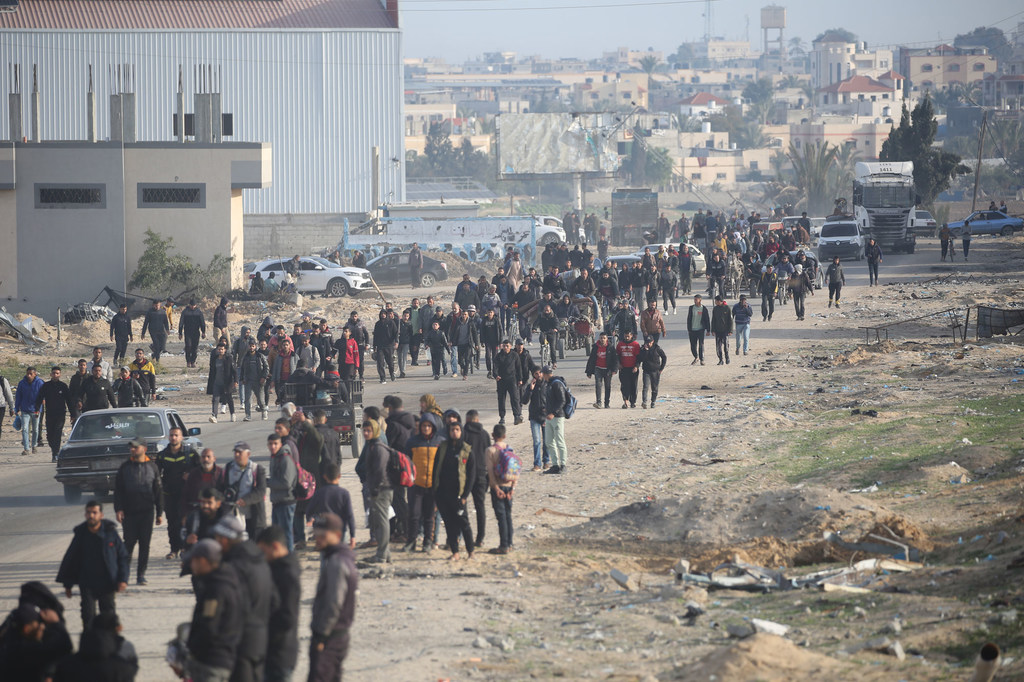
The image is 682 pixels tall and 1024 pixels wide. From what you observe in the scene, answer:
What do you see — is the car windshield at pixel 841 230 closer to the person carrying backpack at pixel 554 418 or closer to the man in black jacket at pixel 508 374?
the man in black jacket at pixel 508 374

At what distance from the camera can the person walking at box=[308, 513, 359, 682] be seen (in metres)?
8.08

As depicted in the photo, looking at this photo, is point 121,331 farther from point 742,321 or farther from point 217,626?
point 217,626

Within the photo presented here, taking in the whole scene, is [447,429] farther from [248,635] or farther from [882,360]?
[882,360]

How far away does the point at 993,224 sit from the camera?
2352 inches

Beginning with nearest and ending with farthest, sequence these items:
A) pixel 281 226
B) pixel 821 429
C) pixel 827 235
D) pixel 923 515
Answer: pixel 923 515, pixel 821 429, pixel 827 235, pixel 281 226

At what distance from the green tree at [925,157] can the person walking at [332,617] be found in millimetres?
64518

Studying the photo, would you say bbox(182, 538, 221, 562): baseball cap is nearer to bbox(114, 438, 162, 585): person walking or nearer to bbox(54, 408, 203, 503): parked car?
bbox(114, 438, 162, 585): person walking

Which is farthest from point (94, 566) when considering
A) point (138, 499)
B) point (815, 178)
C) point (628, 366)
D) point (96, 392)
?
point (815, 178)

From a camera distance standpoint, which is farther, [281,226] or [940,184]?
[940,184]

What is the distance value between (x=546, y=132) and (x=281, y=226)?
986 inches

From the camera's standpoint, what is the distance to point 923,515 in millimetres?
13992

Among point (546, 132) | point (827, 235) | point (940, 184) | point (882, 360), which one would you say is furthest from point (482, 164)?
point (882, 360)

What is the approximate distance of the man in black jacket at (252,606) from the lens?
25.2 ft

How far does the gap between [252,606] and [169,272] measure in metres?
33.3
